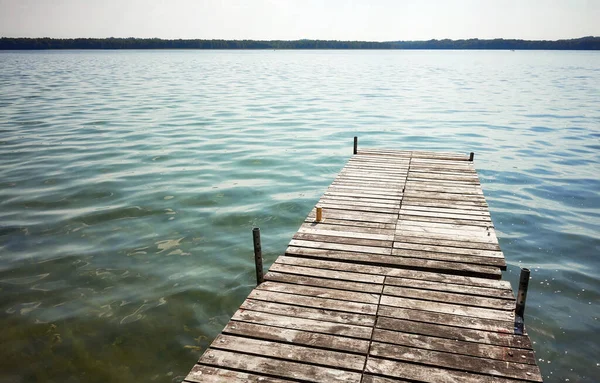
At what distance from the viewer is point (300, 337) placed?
4824 mm

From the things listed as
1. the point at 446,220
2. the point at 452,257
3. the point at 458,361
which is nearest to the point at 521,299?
the point at 458,361

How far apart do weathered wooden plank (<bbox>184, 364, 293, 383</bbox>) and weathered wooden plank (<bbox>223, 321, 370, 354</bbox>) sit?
596 millimetres

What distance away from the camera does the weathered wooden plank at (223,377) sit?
420cm

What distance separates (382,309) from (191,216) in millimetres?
6753

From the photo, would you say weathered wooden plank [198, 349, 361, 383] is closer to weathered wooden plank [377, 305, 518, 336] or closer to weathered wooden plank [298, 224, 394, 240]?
weathered wooden plank [377, 305, 518, 336]

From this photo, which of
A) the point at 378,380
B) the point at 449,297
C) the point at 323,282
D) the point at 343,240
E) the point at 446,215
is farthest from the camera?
the point at 446,215

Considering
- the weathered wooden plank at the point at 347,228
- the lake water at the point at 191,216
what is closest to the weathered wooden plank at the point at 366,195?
the lake water at the point at 191,216

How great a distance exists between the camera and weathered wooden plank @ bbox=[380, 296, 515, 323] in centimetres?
522

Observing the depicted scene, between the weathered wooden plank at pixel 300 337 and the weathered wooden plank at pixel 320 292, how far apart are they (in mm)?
834

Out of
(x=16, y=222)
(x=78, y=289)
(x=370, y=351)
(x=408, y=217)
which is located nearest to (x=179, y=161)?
(x=16, y=222)

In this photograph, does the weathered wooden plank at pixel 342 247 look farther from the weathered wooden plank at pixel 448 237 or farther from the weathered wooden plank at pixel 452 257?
the weathered wooden plank at pixel 448 237

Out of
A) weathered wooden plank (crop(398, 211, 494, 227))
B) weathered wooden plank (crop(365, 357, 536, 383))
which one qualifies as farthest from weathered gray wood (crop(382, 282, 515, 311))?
weathered wooden plank (crop(398, 211, 494, 227))

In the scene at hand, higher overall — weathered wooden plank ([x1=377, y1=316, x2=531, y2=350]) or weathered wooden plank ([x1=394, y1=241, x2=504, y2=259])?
weathered wooden plank ([x1=377, y1=316, x2=531, y2=350])

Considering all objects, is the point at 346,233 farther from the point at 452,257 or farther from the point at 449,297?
the point at 449,297
